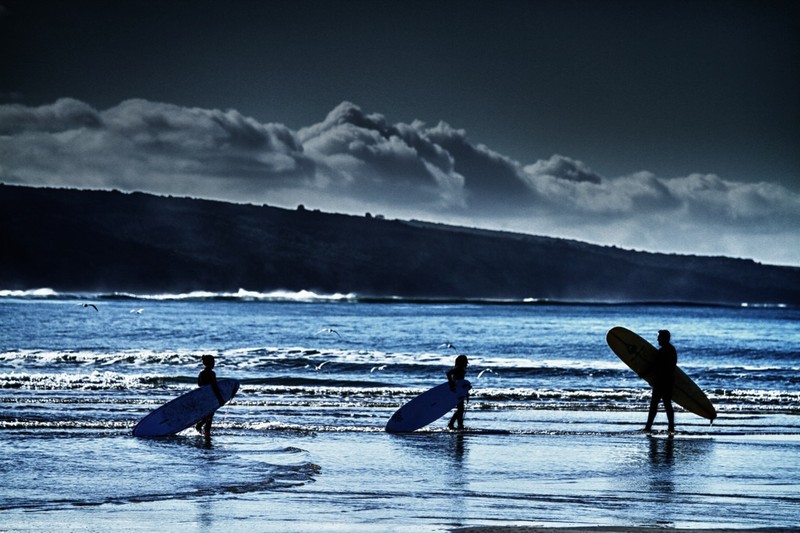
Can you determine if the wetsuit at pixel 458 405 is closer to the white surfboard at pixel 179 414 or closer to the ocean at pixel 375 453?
the ocean at pixel 375 453

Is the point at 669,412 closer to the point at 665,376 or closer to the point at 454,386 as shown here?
the point at 665,376

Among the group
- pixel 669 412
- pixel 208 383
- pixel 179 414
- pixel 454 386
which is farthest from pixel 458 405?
pixel 179 414

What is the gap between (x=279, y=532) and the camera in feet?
30.7

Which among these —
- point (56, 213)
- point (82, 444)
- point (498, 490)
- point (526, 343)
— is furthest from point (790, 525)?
point (56, 213)

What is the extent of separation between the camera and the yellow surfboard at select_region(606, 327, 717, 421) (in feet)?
68.8

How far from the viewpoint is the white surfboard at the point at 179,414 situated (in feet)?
56.0

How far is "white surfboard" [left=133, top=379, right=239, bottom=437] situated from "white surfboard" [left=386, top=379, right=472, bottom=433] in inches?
119

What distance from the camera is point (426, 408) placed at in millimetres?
19094

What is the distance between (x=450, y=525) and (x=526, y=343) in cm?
4589

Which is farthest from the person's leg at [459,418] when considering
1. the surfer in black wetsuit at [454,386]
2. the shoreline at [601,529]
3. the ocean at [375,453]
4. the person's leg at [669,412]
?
the shoreline at [601,529]

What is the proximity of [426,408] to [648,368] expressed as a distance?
4605mm

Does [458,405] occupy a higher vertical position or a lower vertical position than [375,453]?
higher

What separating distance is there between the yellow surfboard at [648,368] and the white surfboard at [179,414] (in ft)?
27.6

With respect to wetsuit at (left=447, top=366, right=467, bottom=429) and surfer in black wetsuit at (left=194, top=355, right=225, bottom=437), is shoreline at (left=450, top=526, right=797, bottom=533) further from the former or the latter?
wetsuit at (left=447, top=366, right=467, bottom=429)
